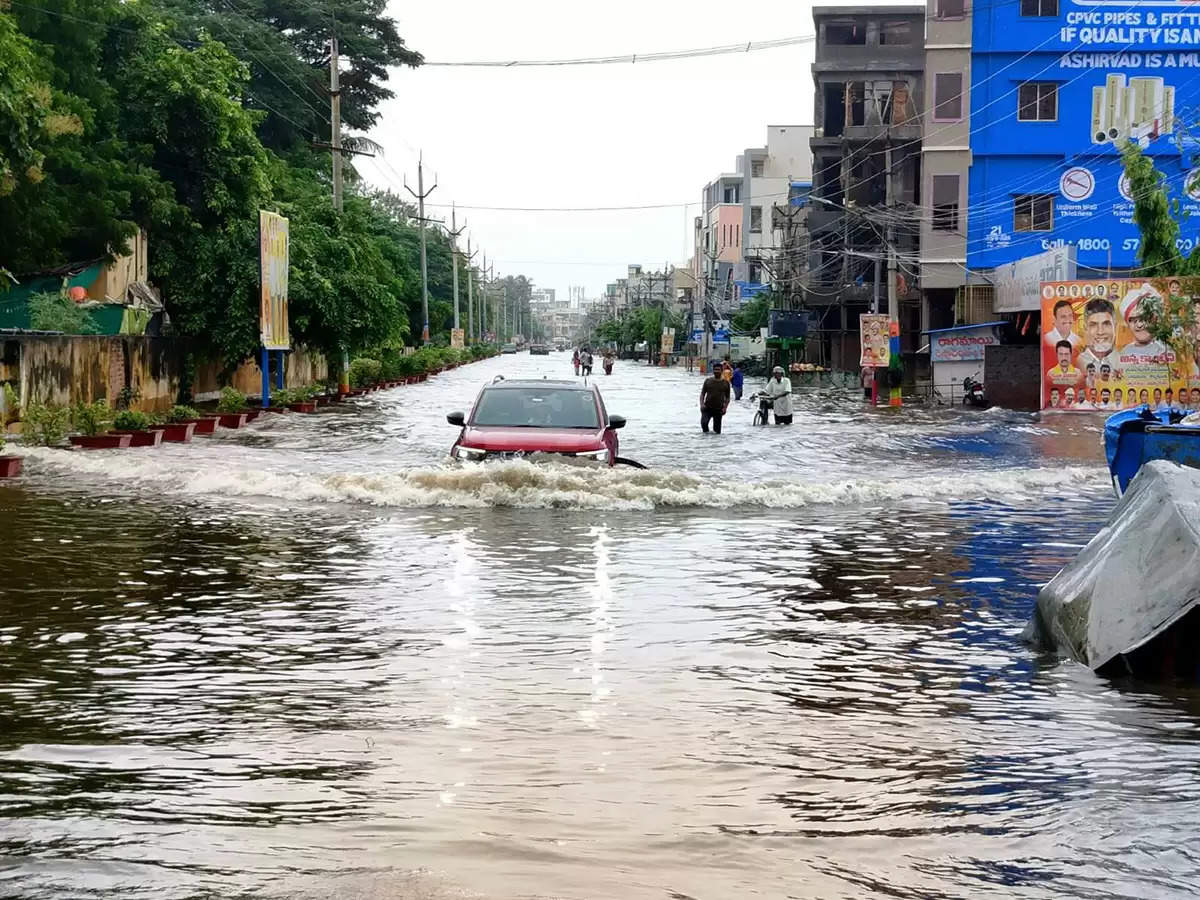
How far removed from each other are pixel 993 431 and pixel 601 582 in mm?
25261

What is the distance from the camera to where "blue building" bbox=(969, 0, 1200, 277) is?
55.7 m

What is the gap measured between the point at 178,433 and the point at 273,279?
10.8m

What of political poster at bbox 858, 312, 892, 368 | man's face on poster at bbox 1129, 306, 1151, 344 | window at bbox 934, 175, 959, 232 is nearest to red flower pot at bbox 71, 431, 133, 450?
man's face on poster at bbox 1129, 306, 1151, 344

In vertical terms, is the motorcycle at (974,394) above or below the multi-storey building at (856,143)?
below

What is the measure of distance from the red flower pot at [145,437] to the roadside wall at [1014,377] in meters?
28.8

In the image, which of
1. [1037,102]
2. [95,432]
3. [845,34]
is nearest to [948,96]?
[1037,102]

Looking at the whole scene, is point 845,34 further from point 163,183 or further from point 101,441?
point 101,441

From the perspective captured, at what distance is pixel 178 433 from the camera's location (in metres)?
29.0

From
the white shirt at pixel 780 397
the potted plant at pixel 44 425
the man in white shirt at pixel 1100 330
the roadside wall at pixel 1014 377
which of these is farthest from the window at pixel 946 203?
the potted plant at pixel 44 425

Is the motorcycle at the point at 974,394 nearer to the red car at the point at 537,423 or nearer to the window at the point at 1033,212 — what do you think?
the window at the point at 1033,212

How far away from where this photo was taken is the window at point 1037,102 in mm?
57469

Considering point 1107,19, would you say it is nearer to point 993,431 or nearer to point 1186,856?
point 993,431

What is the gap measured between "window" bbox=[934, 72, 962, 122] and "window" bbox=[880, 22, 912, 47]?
70.1 ft

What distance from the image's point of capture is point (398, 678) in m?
8.46
